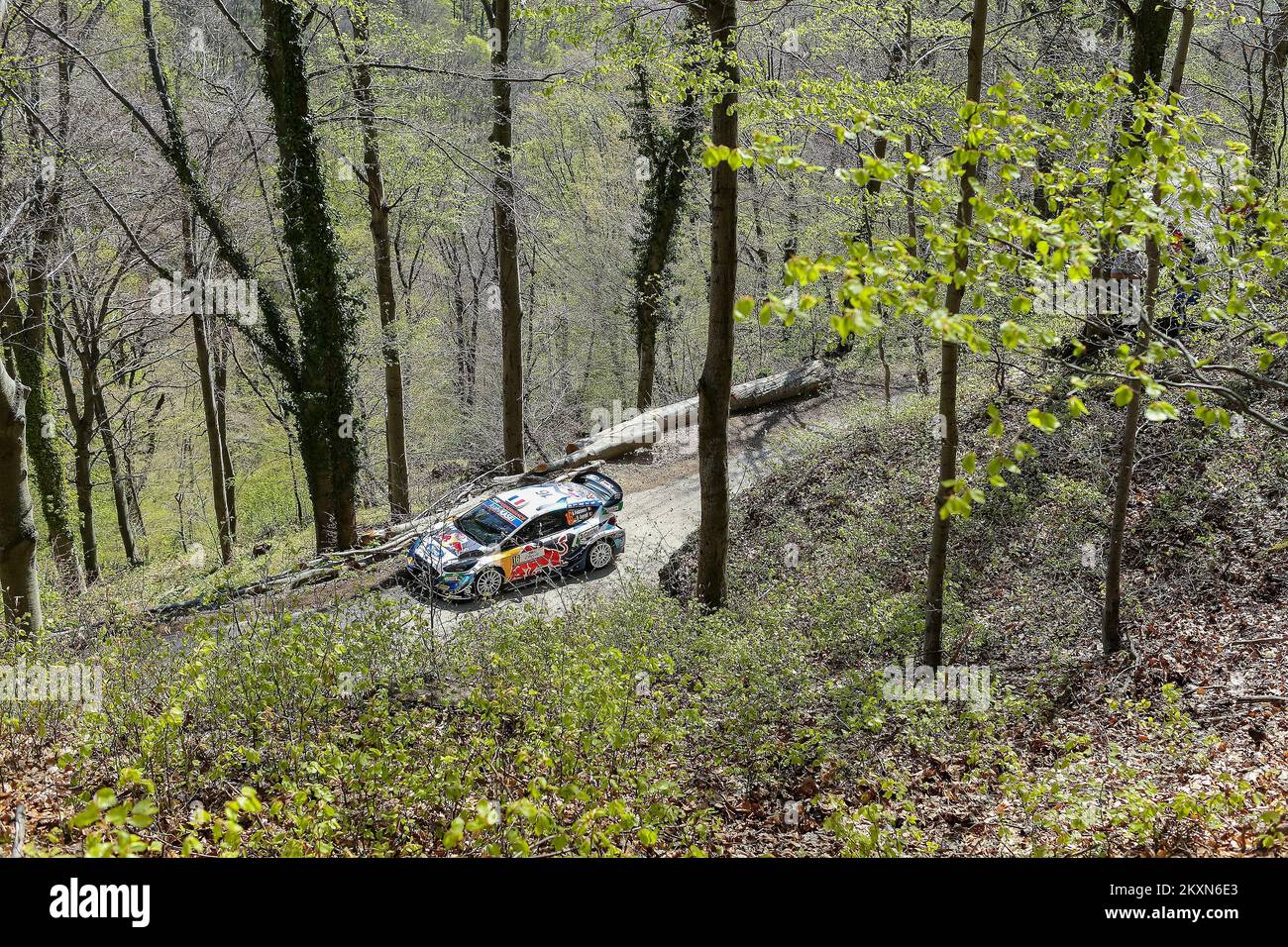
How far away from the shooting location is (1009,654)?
863 centimetres

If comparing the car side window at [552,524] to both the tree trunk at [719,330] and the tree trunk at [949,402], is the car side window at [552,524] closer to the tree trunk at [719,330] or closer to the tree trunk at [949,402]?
the tree trunk at [719,330]

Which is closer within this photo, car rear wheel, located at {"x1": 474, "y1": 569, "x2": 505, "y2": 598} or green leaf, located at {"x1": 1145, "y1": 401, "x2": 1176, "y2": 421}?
green leaf, located at {"x1": 1145, "y1": 401, "x2": 1176, "y2": 421}

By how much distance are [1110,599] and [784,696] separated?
322cm

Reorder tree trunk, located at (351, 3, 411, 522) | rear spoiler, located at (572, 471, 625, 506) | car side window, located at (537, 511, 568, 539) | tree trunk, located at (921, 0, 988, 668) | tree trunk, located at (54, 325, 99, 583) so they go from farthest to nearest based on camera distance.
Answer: tree trunk, located at (54, 325, 99, 583) → tree trunk, located at (351, 3, 411, 522) → rear spoiler, located at (572, 471, 625, 506) → car side window, located at (537, 511, 568, 539) → tree trunk, located at (921, 0, 988, 668)

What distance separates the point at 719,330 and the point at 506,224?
8.13m

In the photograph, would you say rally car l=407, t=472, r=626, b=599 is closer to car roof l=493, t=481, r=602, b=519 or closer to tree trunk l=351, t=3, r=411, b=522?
car roof l=493, t=481, r=602, b=519

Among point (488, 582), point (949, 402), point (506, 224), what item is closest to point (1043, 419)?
point (949, 402)

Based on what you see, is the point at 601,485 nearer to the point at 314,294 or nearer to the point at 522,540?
the point at 522,540

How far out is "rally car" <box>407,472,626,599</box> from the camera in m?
13.6

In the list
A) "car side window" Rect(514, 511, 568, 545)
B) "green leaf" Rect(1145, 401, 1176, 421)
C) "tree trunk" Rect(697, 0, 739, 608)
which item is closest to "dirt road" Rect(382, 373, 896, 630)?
"car side window" Rect(514, 511, 568, 545)

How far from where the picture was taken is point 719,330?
10.0m

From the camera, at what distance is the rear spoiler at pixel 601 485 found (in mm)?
15570

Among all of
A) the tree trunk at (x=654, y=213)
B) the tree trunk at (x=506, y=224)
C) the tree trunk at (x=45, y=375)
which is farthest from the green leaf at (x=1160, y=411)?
the tree trunk at (x=654, y=213)

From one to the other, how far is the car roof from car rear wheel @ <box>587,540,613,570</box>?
0.75 m
